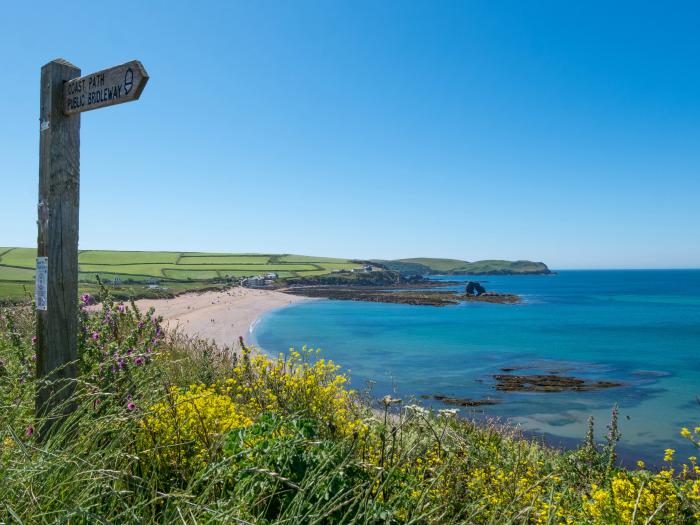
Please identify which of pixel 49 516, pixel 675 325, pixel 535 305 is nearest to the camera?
pixel 49 516

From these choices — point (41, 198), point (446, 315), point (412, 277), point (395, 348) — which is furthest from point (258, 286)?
point (41, 198)

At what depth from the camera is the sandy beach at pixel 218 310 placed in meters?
35.8

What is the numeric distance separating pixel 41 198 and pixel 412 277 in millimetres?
131413

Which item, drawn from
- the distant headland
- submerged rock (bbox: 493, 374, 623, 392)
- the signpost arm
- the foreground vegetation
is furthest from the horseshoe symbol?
the distant headland

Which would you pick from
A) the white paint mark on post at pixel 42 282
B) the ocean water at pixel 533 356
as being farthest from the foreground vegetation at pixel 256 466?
the ocean water at pixel 533 356

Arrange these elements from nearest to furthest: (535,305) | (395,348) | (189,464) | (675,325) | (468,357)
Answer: (189,464) < (468,357) < (395,348) < (675,325) < (535,305)

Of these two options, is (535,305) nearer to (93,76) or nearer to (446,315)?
(446,315)

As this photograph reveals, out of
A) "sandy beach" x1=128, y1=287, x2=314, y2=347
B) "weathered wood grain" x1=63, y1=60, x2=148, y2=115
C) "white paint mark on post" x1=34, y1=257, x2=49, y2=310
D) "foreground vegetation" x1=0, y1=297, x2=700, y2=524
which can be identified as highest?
"weathered wood grain" x1=63, y1=60, x2=148, y2=115

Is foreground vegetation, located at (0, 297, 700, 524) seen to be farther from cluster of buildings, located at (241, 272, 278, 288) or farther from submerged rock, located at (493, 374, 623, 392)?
cluster of buildings, located at (241, 272, 278, 288)

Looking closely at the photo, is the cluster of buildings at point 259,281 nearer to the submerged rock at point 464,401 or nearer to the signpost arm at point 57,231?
the submerged rock at point 464,401

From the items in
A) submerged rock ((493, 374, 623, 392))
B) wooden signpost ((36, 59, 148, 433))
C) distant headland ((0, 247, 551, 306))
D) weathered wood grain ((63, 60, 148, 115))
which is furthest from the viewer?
distant headland ((0, 247, 551, 306))

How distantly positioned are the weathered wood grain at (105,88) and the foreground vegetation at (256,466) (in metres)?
2.22

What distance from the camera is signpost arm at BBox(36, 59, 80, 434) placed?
4258 mm

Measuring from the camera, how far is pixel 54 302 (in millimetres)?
4297
